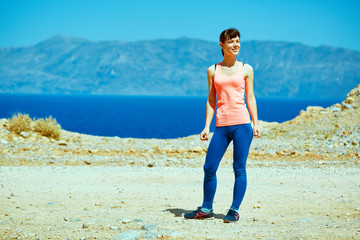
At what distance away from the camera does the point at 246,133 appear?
223 inches

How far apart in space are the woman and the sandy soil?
0.64 meters

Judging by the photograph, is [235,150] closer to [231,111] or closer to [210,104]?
[231,111]

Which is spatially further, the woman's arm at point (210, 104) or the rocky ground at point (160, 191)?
the woman's arm at point (210, 104)

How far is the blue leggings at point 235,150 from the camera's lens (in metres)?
5.66

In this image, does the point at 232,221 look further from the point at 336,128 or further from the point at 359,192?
the point at 336,128

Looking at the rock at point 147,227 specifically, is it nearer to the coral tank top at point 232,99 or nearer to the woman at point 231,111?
the woman at point 231,111

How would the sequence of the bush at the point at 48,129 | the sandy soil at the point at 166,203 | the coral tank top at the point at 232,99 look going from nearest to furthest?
the sandy soil at the point at 166,203 < the coral tank top at the point at 232,99 < the bush at the point at 48,129

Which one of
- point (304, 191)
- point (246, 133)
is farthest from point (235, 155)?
point (304, 191)

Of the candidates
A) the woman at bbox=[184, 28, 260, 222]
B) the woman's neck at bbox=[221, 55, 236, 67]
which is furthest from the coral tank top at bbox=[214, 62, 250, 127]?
the woman's neck at bbox=[221, 55, 236, 67]

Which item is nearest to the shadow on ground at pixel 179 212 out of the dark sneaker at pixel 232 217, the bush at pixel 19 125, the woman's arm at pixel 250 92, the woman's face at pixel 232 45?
the dark sneaker at pixel 232 217

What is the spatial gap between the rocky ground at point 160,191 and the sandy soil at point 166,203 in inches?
0.5

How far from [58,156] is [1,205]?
6.27 m

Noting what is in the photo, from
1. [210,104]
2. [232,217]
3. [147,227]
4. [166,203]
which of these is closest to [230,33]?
[210,104]

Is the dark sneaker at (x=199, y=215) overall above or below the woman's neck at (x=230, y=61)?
below
